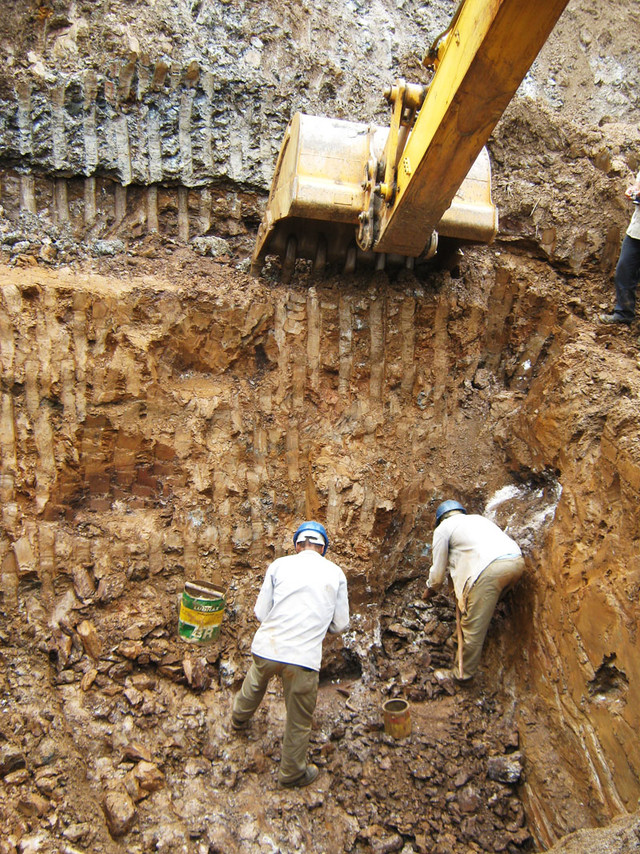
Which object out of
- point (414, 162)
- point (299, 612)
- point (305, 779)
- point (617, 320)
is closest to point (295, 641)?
point (299, 612)

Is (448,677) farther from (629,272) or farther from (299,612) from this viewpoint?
(629,272)

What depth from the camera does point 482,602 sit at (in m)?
4.55

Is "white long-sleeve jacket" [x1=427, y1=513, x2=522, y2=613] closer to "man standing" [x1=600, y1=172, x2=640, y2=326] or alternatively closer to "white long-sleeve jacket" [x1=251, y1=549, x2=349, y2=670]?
"white long-sleeve jacket" [x1=251, y1=549, x2=349, y2=670]

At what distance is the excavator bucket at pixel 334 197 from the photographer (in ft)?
15.9

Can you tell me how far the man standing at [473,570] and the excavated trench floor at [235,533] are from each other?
0.19 m

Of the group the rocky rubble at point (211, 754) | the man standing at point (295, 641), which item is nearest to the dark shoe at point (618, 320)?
the rocky rubble at point (211, 754)

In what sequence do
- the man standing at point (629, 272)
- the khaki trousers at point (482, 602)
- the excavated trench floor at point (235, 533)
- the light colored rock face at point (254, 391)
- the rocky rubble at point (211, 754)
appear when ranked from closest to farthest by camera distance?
the rocky rubble at point (211, 754) < the excavated trench floor at point (235, 533) < the light colored rock face at point (254, 391) < the khaki trousers at point (482, 602) < the man standing at point (629, 272)

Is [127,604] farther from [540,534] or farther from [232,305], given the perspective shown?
[540,534]

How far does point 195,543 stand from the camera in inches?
197

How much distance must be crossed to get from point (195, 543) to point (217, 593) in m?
0.45

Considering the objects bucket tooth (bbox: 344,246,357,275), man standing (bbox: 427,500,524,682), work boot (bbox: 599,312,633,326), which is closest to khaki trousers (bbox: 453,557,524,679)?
man standing (bbox: 427,500,524,682)

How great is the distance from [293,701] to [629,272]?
4.09 meters

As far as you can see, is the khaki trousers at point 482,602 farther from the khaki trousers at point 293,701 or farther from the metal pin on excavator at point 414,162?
the metal pin on excavator at point 414,162

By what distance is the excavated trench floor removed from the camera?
389cm
